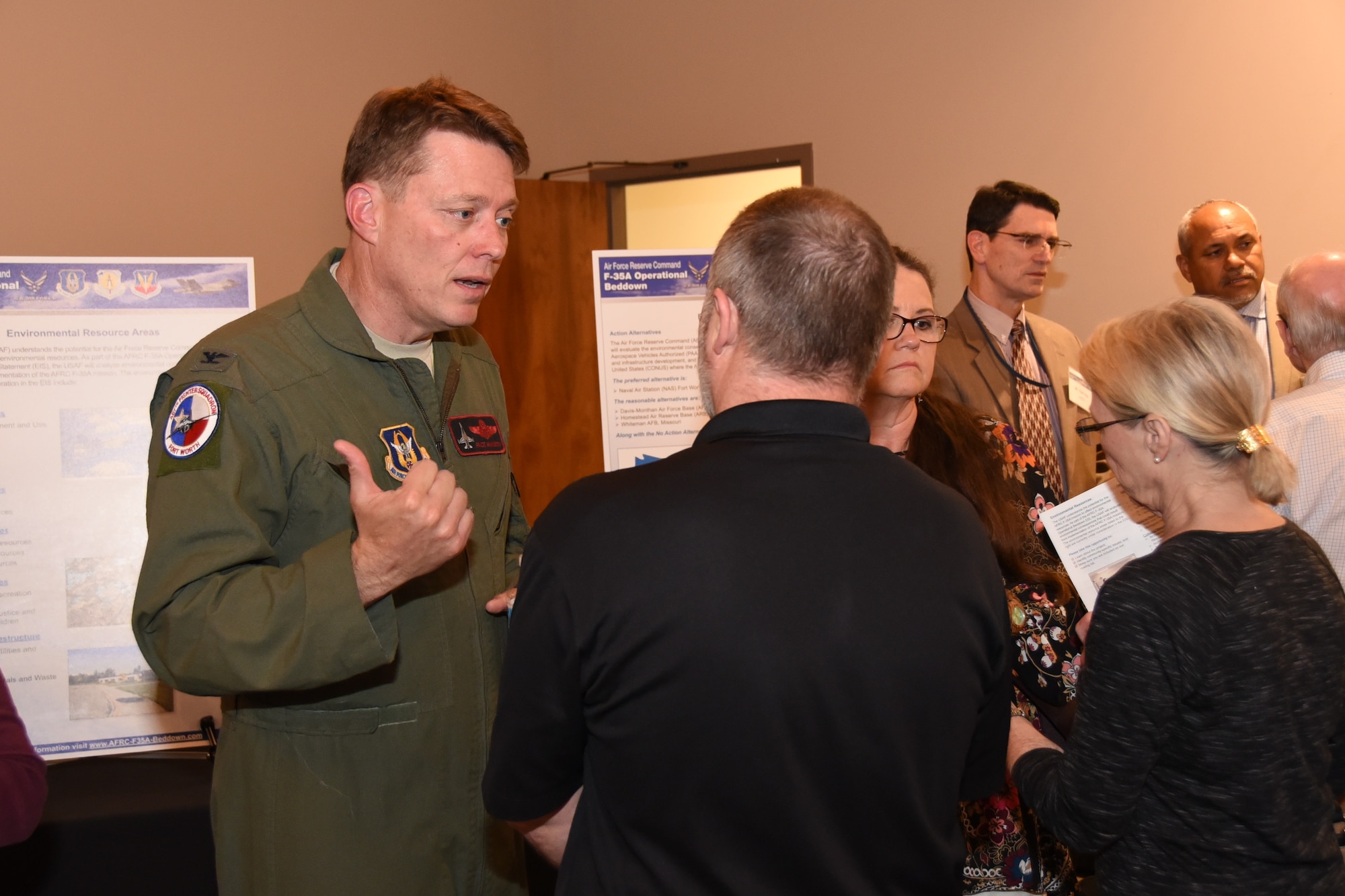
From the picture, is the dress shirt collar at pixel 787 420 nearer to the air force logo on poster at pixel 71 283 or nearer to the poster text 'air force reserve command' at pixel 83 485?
the poster text 'air force reserve command' at pixel 83 485

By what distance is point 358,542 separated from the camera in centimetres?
140

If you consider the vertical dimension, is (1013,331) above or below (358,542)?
above

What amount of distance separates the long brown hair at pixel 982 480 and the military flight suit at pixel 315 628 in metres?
0.90

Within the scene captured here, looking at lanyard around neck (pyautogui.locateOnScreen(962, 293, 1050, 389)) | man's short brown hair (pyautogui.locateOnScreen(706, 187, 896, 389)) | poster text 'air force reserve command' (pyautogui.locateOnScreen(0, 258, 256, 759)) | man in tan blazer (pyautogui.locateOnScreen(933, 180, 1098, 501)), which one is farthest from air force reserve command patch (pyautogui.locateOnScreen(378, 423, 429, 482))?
lanyard around neck (pyautogui.locateOnScreen(962, 293, 1050, 389))

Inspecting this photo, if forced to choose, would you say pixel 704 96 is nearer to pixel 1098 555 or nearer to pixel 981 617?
pixel 1098 555

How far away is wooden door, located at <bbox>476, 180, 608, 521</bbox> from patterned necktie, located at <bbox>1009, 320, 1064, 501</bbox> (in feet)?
7.96

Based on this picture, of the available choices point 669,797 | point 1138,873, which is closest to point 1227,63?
point 1138,873

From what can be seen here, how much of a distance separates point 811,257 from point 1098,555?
1.00 meters

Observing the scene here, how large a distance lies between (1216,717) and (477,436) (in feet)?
4.18

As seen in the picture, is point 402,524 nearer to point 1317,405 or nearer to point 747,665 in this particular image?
point 747,665

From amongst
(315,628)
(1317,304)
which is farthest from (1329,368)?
(315,628)

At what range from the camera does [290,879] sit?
1.50 metres

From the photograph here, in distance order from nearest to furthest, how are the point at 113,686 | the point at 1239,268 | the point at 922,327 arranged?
the point at 922,327, the point at 113,686, the point at 1239,268

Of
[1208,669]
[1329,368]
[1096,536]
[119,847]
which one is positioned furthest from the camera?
[1329,368]
